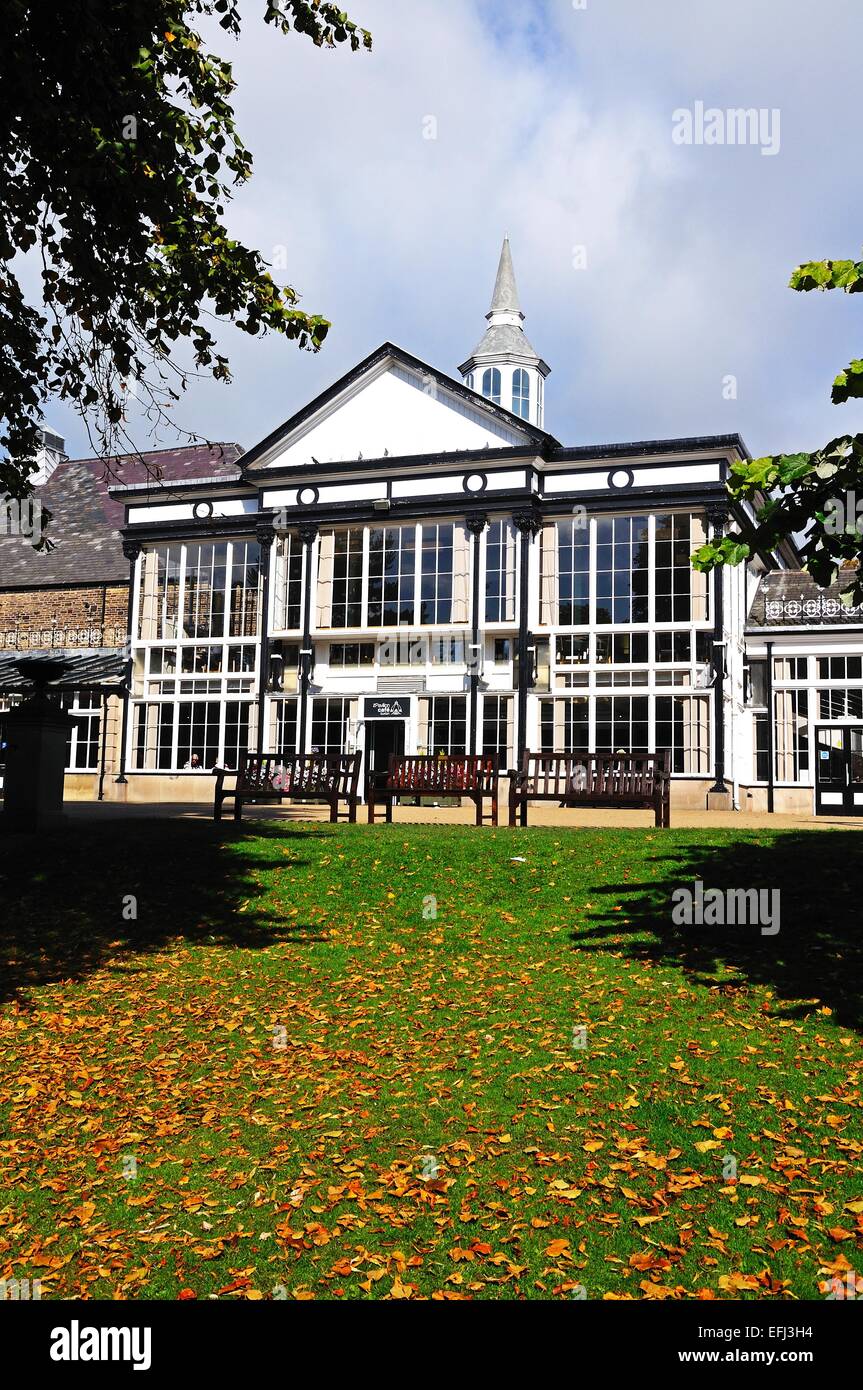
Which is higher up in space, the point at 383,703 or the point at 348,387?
the point at 348,387

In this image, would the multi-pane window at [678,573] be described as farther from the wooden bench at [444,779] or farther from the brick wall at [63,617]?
the brick wall at [63,617]

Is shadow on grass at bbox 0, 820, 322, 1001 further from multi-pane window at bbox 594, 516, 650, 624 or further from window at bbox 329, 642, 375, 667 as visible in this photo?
window at bbox 329, 642, 375, 667

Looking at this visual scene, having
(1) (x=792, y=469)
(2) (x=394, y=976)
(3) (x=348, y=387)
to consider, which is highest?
(3) (x=348, y=387)

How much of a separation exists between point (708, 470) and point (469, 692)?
8787 millimetres

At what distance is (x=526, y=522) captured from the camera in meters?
30.7

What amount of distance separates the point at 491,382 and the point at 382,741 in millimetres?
20922

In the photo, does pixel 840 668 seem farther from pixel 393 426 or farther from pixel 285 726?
pixel 285 726

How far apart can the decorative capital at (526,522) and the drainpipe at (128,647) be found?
515 inches

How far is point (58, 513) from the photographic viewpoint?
4228cm

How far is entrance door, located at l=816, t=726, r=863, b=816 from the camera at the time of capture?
22233 mm

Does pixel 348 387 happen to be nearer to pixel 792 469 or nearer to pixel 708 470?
pixel 708 470

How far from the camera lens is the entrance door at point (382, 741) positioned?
1254 inches
